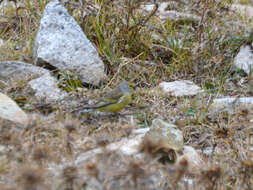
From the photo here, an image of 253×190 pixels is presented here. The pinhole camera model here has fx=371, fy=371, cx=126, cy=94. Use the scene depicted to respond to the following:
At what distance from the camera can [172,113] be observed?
3326 millimetres

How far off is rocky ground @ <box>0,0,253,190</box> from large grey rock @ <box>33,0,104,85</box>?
0.4 inches

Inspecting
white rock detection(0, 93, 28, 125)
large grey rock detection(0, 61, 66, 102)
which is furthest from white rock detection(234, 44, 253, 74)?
white rock detection(0, 93, 28, 125)

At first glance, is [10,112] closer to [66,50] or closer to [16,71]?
[16,71]

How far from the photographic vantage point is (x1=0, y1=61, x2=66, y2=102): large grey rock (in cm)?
336

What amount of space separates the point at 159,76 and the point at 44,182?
121 inches

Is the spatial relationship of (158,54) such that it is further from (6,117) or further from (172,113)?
(6,117)

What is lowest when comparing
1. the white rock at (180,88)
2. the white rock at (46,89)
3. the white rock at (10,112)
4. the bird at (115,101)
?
the white rock at (180,88)

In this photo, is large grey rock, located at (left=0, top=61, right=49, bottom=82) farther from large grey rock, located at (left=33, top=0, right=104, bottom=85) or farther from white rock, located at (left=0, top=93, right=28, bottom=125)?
white rock, located at (left=0, top=93, right=28, bottom=125)

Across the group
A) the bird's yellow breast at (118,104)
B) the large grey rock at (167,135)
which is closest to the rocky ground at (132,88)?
the large grey rock at (167,135)

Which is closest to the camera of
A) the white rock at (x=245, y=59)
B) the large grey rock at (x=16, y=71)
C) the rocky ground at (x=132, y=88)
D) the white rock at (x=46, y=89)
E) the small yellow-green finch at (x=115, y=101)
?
the rocky ground at (x=132, y=88)

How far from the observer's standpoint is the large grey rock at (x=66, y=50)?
12.4ft

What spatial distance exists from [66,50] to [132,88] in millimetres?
872

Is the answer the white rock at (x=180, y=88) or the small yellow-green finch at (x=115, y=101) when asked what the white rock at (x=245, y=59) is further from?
the small yellow-green finch at (x=115, y=101)

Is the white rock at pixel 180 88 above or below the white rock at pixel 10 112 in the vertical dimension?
below
